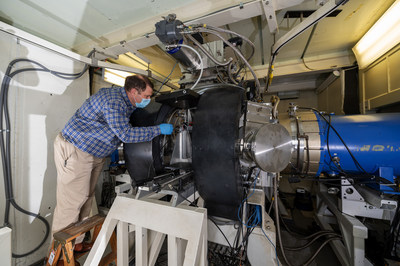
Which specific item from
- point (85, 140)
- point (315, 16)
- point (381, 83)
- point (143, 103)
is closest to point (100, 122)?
point (85, 140)

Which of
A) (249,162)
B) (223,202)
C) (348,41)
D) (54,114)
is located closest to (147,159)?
(223,202)

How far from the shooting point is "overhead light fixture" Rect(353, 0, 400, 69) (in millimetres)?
1239

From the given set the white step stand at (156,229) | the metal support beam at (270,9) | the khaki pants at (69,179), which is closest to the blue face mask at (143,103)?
the khaki pants at (69,179)

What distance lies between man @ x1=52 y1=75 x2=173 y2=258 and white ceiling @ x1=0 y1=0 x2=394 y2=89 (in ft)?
1.74

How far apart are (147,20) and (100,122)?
3.04 ft

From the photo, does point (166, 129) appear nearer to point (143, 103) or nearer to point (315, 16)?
point (143, 103)

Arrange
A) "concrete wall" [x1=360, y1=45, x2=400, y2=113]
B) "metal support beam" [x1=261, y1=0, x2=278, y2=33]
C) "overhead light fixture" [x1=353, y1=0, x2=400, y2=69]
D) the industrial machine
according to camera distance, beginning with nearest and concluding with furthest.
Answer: the industrial machine, "metal support beam" [x1=261, y1=0, x2=278, y2=33], "overhead light fixture" [x1=353, y1=0, x2=400, y2=69], "concrete wall" [x1=360, y1=45, x2=400, y2=113]

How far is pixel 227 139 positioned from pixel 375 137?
1.12 metres

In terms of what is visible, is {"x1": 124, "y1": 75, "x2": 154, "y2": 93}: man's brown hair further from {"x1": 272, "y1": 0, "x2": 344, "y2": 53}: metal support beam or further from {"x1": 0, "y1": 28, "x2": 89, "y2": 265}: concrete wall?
{"x1": 272, "y1": 0, "x2": 344, "y2": 53}: metal support beam

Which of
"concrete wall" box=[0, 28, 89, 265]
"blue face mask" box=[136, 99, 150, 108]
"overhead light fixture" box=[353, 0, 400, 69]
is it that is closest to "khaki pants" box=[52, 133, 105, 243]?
"concrete wall" box=[0, 28, 89, 265]

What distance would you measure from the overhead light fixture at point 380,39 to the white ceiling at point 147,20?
7cm

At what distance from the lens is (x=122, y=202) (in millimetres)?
888

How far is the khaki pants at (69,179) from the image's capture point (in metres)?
1.19

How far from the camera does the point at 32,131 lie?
4.26ft
